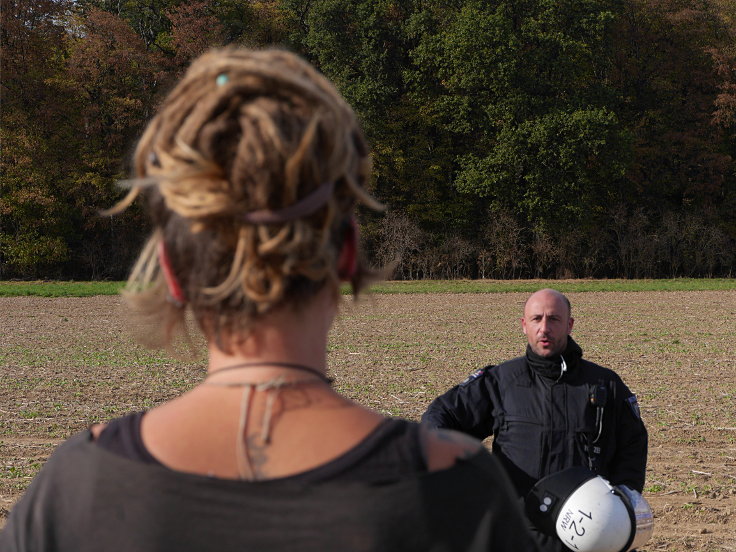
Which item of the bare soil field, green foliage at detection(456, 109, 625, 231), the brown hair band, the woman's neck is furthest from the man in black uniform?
green foliage at detection(456, 109, 625, 231)

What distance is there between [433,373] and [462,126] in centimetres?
3368

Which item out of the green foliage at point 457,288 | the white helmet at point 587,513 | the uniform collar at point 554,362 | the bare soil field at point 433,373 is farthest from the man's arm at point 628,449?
the green foliage at point 457,288

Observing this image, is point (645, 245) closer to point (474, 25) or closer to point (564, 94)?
point (564, 94)

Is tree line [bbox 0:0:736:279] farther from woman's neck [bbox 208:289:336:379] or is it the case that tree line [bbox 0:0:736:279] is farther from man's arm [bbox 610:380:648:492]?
woman's neck [bbox 208:289:336:379]

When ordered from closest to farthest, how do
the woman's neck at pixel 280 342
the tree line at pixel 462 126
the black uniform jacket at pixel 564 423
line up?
the woman's neck at pixel 280 342, the black uniform jacket at pixel 564 423, the tree line at pixel 462 126

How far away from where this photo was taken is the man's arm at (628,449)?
473cm

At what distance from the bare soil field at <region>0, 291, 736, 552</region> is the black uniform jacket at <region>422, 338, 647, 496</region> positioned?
3.28ft

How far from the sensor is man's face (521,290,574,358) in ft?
16.3

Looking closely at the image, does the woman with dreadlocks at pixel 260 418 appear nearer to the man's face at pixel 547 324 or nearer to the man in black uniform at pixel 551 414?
the man in black uniform at pixel 551 414

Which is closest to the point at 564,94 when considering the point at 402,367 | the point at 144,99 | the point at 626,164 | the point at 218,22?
the point at 626,164

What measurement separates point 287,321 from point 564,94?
46768 millimetres

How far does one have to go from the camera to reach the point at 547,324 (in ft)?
16.6

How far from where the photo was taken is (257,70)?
52.7 inches

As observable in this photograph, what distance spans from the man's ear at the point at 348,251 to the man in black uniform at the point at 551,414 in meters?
3.52
